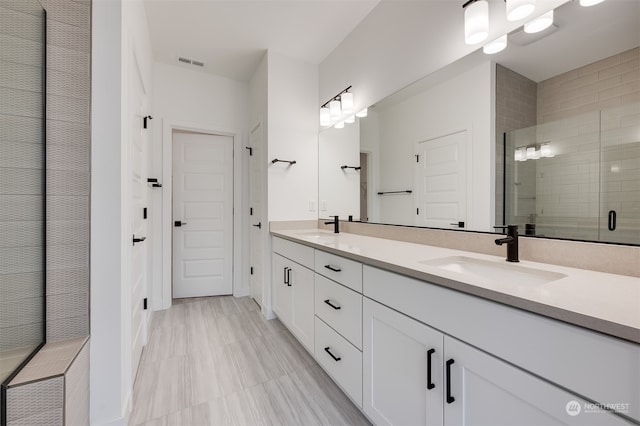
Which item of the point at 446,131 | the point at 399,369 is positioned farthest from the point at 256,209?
the point at 399,369

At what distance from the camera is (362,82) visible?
242cm

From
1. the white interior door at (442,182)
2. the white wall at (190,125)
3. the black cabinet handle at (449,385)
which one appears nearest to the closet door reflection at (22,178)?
the black cabinet handle at (449,385)

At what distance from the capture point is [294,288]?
2.20 meters

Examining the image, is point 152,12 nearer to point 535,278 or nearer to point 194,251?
point 194,251

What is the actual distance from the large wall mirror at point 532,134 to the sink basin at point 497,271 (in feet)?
0.70

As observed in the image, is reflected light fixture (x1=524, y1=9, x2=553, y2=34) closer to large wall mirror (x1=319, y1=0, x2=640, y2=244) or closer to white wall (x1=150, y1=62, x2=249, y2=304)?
large wall mirror (x1=319, y1=0, x2=640, y2=244)

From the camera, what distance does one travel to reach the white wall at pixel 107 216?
1.32 m

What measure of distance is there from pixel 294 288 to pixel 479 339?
1.55m

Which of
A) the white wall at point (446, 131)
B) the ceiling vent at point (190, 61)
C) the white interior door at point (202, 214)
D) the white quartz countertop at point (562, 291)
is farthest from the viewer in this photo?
the white interior door at point (202, 214)

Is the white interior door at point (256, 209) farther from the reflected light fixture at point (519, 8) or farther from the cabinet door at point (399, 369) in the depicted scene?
the reflected light fixture at point (519, 8)

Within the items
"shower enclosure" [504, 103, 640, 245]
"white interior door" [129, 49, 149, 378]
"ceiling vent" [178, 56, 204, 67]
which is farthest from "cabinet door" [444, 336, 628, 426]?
"ceiling vent" [178, 56, 204, 67]

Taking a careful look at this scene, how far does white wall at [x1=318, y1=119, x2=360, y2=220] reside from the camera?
2.53 meters

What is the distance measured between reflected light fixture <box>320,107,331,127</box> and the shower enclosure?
5.89 feet

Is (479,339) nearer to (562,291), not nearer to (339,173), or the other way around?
(562,291)
